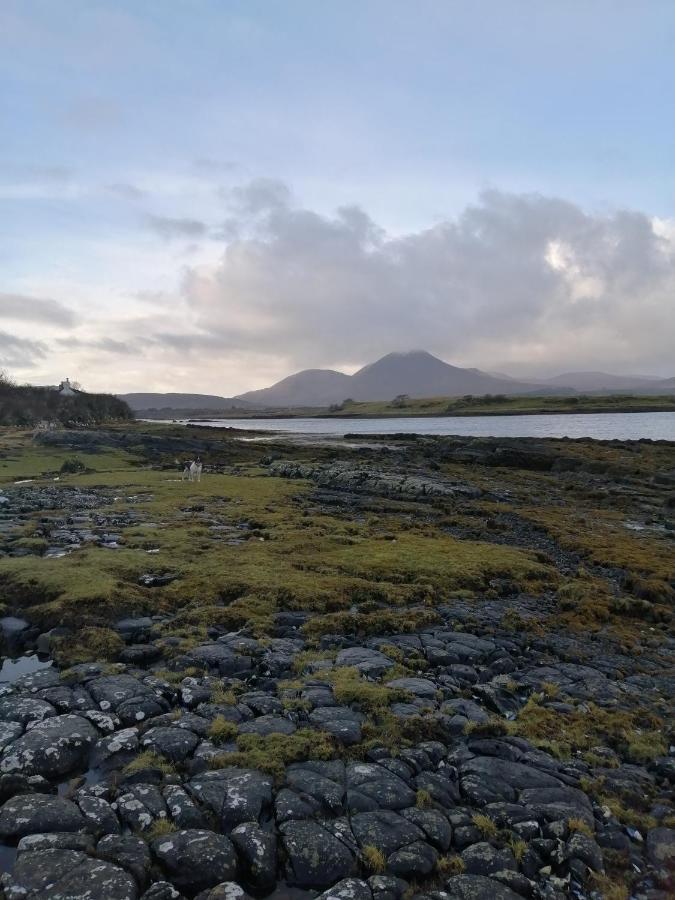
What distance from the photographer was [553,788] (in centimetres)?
891

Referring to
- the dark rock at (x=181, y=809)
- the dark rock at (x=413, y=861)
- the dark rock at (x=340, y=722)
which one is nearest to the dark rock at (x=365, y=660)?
the dark rock at (x=340, y=722)

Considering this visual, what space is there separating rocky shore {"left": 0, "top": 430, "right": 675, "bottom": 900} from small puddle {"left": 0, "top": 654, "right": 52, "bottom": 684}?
6 cm

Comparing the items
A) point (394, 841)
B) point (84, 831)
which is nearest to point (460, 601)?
point (394, 841)

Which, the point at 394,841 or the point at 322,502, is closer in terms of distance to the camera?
the point at 394,841

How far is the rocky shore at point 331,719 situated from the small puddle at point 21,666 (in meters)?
0.06

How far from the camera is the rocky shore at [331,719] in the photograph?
724cm

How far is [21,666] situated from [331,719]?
26.0 ft

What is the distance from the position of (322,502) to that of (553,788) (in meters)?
29.9

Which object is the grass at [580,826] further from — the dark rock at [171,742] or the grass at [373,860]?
the dark rock at [171,742]

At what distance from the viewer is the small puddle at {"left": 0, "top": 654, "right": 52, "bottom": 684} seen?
12.5 metres

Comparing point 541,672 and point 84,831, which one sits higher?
point 84,831

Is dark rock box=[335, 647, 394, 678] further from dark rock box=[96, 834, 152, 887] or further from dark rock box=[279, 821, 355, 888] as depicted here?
dark rock box=[96, 834, 152, 887]

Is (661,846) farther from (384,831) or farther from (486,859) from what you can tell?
(384,831)

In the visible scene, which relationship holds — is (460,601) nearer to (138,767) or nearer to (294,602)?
(294,602)
